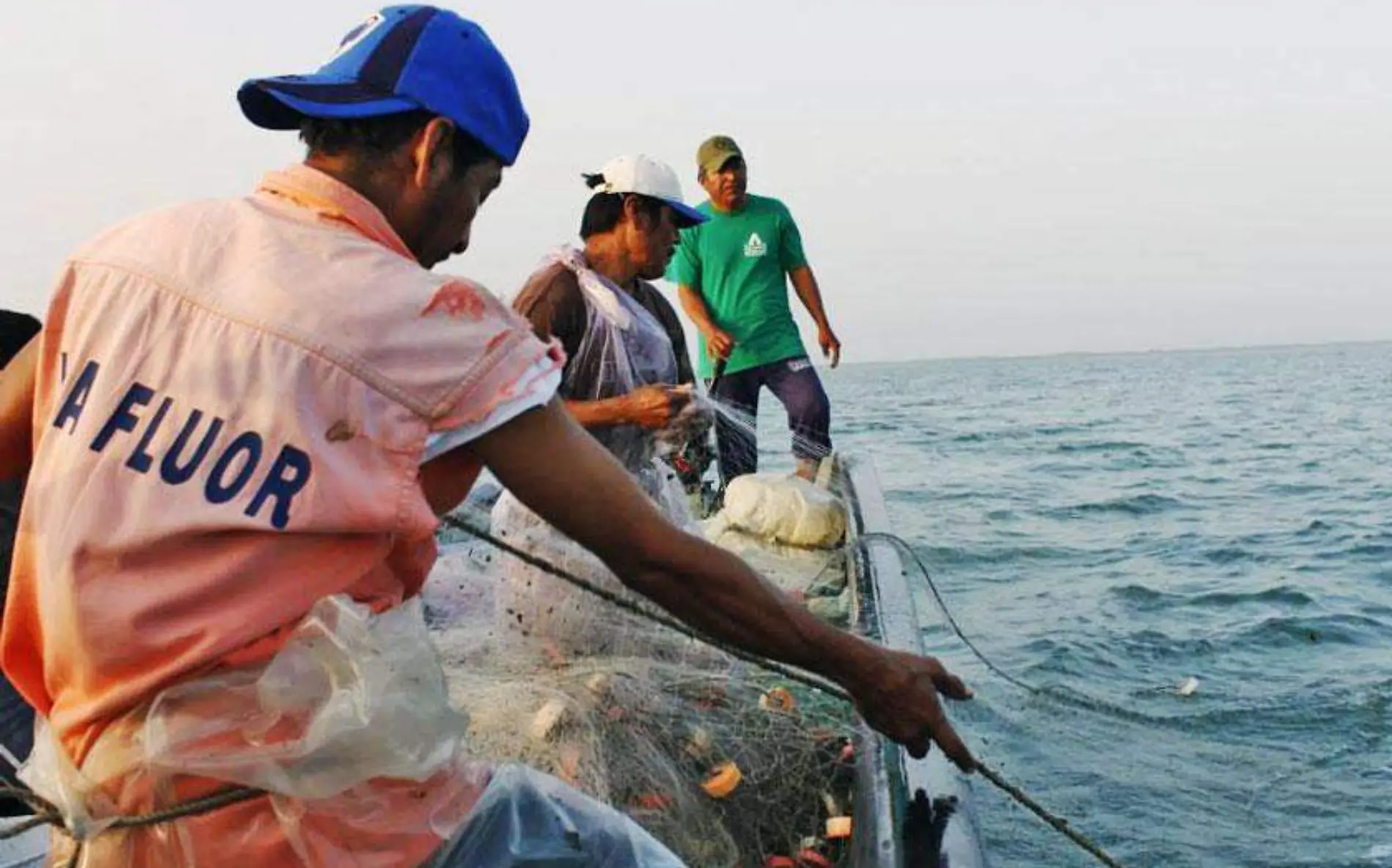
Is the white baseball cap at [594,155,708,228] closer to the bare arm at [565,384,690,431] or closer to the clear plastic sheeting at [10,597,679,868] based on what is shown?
the bare arm at [565,384,690,431]

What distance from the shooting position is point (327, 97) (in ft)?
5.27

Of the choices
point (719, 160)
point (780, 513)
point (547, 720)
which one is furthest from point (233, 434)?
point (719, 160)

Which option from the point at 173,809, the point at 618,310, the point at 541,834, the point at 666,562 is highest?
the point at 618,310

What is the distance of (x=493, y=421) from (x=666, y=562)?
11.3 inches

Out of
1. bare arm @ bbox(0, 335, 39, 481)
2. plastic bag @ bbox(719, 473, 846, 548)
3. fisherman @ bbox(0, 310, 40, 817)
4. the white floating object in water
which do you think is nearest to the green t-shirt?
plastic bag @ bbox(719, 473, 846, 548)

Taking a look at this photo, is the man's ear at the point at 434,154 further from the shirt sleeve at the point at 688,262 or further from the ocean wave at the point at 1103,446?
the ocean wave at the point at 1103,446

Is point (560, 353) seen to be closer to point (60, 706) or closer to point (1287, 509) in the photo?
point (60, 706)

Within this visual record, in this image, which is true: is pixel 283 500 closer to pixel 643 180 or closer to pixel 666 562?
pixel 666 562

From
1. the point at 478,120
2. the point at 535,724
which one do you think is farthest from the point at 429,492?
the point at 535,724

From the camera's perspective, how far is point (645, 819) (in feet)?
9.87

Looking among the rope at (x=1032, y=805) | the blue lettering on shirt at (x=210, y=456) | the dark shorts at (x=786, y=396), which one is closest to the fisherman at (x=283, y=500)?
the blue lettering on shirt at (x=210, y=456)

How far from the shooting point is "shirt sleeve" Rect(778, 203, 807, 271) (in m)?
7.47

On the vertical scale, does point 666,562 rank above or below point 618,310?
below

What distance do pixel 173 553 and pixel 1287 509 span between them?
13833 millimetres
